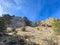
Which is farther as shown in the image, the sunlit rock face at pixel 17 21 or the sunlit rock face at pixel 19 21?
the sunlit rock face at pixel 19 21

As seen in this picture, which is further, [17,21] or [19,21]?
[19,21]

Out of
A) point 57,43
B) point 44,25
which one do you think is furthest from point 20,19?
point 57,43

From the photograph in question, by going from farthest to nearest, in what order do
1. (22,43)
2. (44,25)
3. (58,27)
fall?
(44,25)
(58,27)
(22,43)

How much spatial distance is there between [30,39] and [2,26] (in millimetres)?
8457

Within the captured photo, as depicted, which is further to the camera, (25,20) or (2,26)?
(25,20)

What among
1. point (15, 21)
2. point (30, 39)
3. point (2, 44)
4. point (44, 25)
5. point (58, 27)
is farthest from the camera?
point (15, 21)

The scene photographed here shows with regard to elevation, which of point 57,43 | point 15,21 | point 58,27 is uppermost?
point 15,21

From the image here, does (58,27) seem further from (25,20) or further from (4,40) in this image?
(25,20)

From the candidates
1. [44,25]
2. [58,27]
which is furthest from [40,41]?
[44,25]

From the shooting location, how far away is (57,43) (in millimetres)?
34156

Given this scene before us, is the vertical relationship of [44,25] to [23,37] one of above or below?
above

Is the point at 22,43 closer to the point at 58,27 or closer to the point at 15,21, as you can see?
the point at 58,27

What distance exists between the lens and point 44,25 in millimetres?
55375

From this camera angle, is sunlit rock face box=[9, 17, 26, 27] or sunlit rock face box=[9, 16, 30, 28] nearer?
sunlit rock face box=[9, 17, 26, 27]
